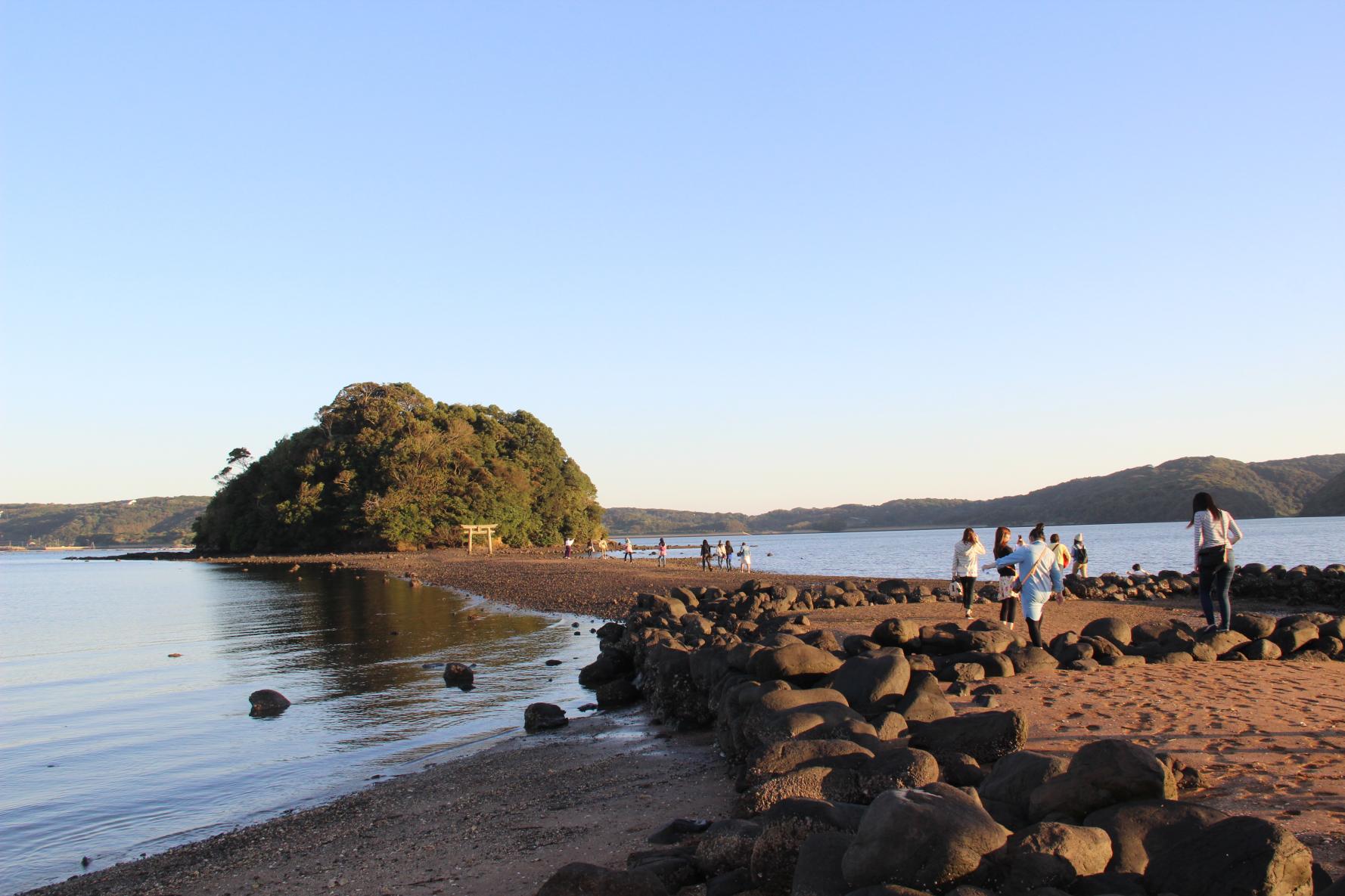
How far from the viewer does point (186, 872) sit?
748cm

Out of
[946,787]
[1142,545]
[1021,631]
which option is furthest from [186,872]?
[1142,545]

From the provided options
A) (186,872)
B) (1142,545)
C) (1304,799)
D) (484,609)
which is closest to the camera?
(1304,799)

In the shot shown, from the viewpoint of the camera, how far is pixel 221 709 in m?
14.6

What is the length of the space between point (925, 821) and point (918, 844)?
0.12 meters

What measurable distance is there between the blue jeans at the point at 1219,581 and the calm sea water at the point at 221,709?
920 cm

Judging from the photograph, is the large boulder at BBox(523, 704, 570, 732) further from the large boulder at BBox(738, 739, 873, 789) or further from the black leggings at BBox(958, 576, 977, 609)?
the black leggings at BBox(958, 576, 977, 609)

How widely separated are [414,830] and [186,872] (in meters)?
1.80

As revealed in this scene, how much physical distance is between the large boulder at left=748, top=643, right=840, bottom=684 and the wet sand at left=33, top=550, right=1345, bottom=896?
1.17 meters

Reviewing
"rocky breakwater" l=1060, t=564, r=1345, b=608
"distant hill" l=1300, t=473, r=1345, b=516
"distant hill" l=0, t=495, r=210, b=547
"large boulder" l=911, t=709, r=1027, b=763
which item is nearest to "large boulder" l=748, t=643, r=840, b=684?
"large boulder" l=911, t=709, r=1027, b=763

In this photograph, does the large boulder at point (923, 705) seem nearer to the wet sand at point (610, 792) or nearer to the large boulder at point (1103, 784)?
the wet sand at point (610, 792)

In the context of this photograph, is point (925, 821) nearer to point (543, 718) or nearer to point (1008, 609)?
point (543, 718)

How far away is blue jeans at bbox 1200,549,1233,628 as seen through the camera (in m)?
12.3

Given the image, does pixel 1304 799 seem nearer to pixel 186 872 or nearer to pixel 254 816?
pixel 186 872

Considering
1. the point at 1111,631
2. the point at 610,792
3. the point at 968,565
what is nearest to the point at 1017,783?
the point at 610,792
